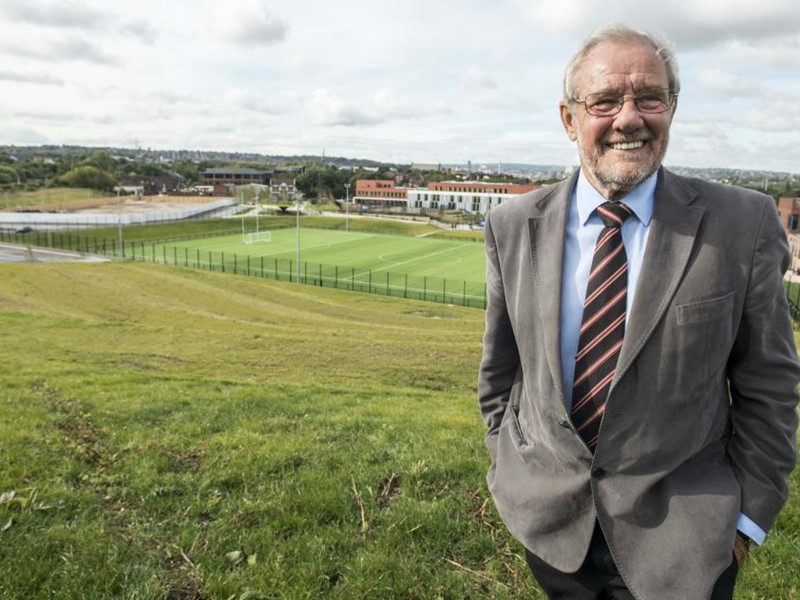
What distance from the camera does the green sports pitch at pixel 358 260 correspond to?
4356cm

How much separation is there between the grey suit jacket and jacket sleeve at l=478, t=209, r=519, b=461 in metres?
0.22

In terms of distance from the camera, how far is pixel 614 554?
2207 millimetres

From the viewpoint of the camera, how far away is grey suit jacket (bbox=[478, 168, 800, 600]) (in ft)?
6.70

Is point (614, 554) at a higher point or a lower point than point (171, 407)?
higher

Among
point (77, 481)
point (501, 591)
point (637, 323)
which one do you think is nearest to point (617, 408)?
point (637, 323)

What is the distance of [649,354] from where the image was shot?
2.04 meters

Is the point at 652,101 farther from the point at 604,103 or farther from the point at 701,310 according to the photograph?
the point at 701,310

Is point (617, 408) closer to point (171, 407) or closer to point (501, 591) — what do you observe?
point (501, 591)

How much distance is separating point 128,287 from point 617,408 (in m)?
33.1

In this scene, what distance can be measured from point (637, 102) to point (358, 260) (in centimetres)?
5427

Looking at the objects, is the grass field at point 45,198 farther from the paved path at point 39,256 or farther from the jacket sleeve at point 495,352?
the jacket sleeve at point 495,352

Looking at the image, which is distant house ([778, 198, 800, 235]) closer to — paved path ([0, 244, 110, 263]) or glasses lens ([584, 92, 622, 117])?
paved path ([0, 244, 110, 263])

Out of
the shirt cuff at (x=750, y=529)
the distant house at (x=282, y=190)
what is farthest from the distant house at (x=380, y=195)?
the shirt cuff at (x=750, y=529)

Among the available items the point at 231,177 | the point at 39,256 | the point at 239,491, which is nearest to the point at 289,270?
the point at 39,256
